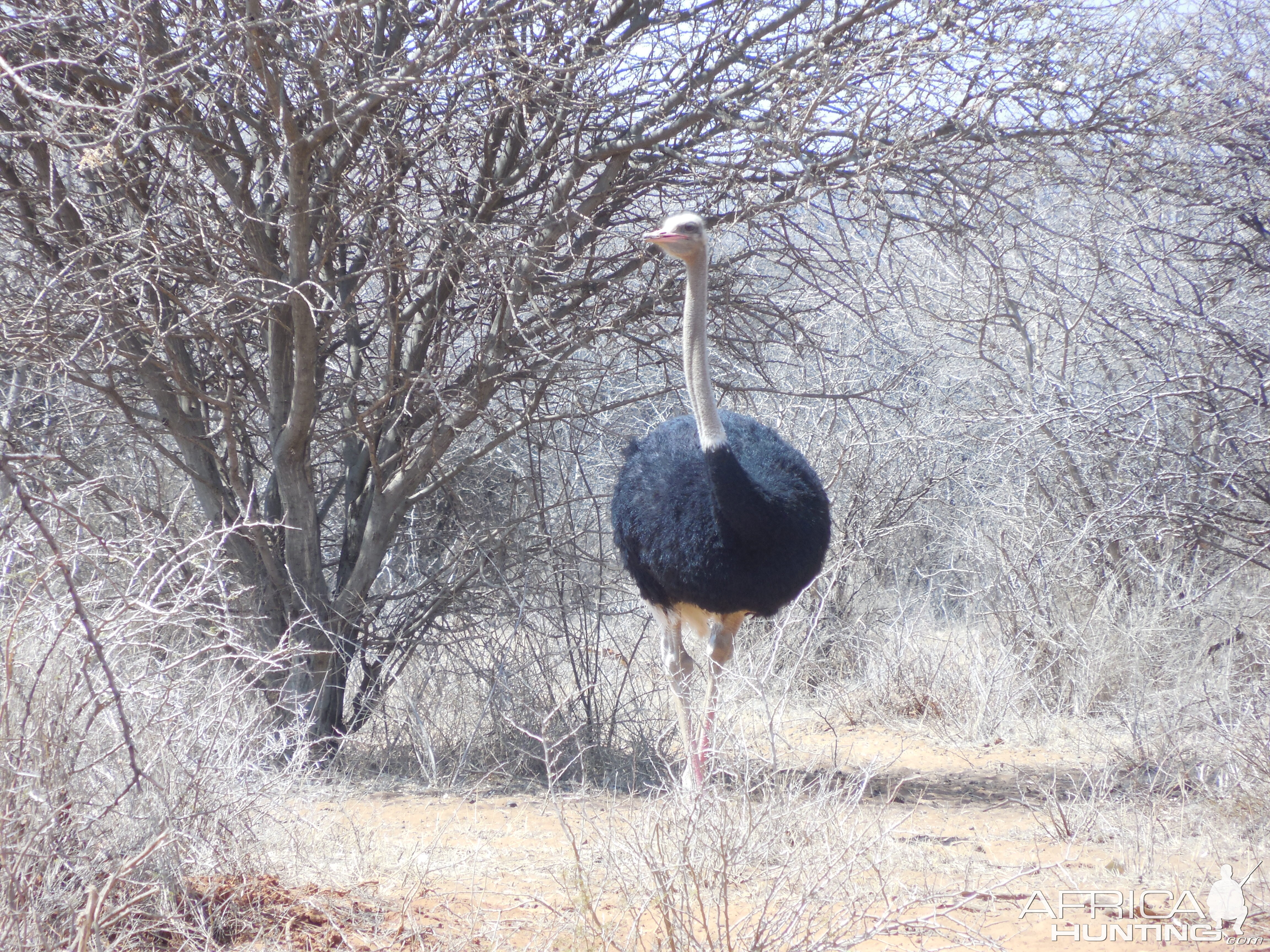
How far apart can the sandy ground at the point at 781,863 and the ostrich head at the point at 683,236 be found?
2138mm

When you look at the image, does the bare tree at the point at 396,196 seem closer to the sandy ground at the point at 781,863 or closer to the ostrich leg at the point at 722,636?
the sandy ground at the point at 781,863

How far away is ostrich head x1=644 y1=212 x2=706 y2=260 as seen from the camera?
481cm

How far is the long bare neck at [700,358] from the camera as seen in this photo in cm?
473

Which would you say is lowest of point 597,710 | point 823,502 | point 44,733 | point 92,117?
point 597,710

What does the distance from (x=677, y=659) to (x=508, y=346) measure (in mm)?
1678

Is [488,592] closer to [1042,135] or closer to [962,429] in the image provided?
[1042,135]

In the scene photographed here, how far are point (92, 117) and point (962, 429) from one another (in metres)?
6.24

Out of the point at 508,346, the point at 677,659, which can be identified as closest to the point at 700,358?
the point at 508,346

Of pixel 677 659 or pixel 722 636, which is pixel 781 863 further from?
pixel 677 659

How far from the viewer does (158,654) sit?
4.95m

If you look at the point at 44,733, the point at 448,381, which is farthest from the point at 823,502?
the point at 44,733

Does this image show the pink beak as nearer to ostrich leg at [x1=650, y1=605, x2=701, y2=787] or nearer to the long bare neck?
the long bare neck

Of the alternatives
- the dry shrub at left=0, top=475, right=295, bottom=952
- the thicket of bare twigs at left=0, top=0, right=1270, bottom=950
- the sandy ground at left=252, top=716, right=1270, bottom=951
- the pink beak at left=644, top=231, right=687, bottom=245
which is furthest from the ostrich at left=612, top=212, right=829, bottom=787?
the dry shrub at left=0, top=475, right=295, bottom=952

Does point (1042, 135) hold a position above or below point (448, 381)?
above
